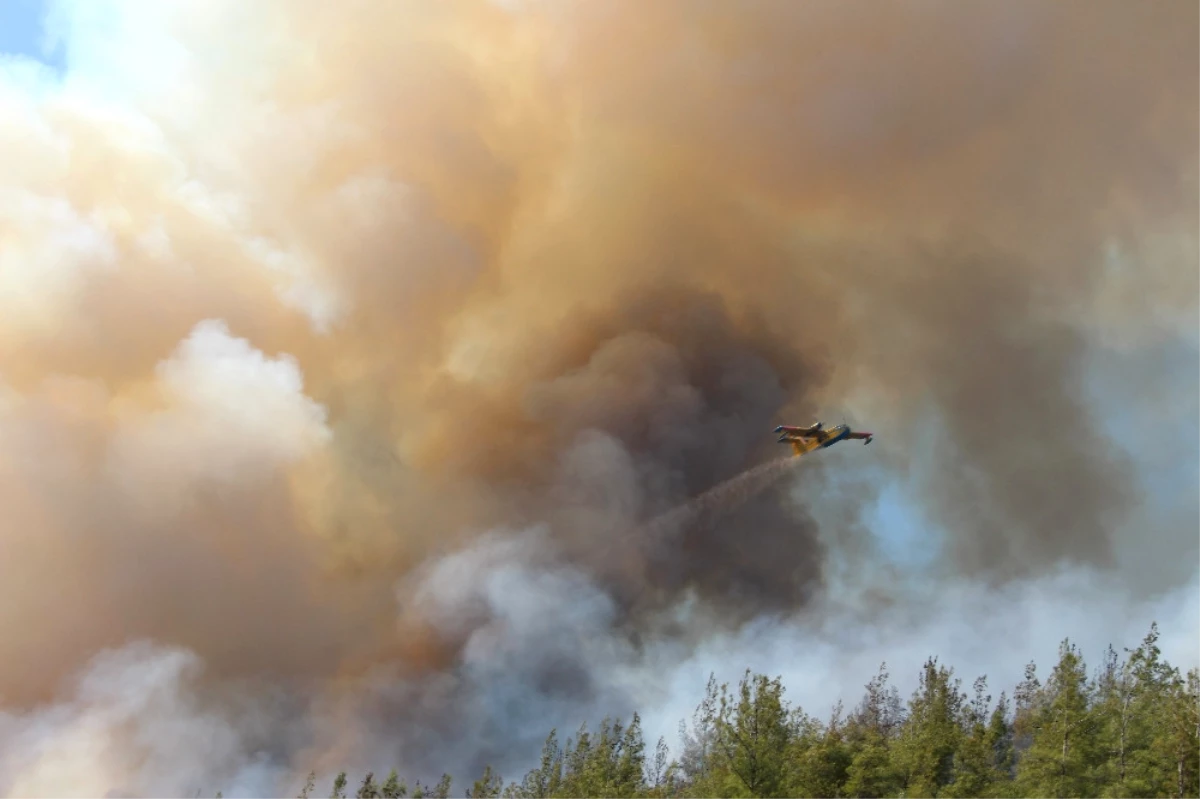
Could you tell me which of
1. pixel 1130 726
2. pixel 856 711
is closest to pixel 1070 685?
pixel 1130 726

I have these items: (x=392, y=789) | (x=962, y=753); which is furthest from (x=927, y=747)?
(x=392, y=789)

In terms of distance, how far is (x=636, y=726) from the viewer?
205 ft

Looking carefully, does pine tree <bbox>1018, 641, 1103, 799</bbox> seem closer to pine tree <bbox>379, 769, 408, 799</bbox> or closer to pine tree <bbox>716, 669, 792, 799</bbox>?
pine tree <bbox>716, 669, 792, 799</bbox>

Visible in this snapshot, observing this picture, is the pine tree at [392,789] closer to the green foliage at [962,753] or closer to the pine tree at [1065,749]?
the green foliage at [962,753]

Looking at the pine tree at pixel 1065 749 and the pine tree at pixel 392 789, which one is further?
the pine tree at pixel 392 789

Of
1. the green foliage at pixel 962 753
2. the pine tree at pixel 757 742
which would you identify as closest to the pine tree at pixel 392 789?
the green foliage at pixel 962 753

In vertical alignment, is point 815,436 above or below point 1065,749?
above

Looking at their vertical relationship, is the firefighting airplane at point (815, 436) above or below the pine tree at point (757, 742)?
above

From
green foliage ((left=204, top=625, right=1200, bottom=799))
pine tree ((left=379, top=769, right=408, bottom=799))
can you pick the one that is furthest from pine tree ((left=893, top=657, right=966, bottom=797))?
pine tree ((left=379, top=769, right=408, bottom=799))

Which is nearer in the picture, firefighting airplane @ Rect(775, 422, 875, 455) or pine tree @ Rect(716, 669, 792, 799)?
pine tree @ Rect(716, 669, 792, 799)

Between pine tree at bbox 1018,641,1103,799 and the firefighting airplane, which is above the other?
the firefighting airplane

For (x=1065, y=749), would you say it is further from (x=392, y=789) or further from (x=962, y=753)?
(x=392, y=789)

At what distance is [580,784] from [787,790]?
47.2 ft

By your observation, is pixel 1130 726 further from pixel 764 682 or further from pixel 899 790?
pixel 764 682
